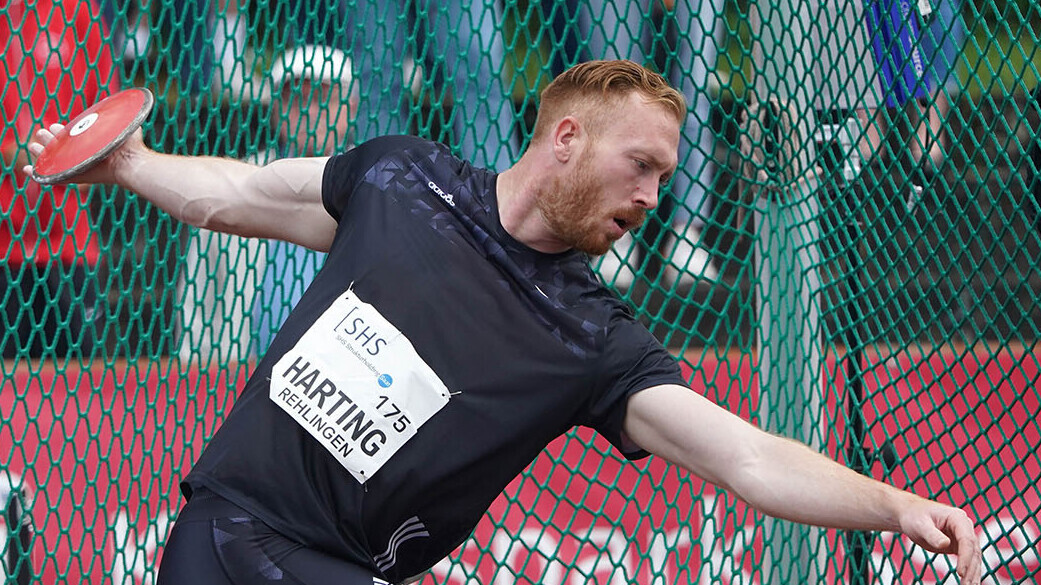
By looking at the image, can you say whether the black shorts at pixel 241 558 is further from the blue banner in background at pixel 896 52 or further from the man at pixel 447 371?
the blue banner in background at pixel 896 52

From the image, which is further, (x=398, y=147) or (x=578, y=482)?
(x=578, y=482)

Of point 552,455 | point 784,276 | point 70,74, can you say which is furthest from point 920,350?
point 70,74

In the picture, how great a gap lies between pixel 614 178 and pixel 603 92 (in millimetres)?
186

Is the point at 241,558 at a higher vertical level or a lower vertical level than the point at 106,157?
lower

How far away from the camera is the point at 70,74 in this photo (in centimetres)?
407

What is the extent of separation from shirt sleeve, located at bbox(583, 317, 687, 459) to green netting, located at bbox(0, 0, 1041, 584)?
1.37 meters

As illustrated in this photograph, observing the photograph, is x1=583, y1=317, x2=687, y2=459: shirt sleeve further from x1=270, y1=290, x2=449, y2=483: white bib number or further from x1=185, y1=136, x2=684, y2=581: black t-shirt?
x1=270, y1=290, x2=449, y2=483: white bib number

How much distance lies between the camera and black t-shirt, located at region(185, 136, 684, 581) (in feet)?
8.81

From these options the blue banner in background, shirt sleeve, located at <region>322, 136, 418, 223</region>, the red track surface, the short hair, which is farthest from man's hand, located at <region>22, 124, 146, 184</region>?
the blue banner in background

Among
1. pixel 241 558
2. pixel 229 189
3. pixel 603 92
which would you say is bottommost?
pixel 241 558

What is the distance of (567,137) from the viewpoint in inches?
111

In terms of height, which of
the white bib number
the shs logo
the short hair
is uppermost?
the short hair

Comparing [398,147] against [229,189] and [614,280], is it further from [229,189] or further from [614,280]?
[614,280]

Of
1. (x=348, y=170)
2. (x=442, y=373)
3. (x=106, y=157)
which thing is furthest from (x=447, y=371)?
(x=106, y=157)
